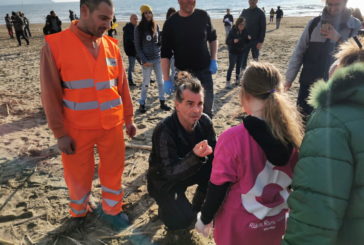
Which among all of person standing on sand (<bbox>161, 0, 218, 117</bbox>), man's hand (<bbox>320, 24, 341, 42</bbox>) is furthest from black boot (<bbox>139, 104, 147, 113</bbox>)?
man's hand (<bbox>320, 24, 341, 42</bbox>)

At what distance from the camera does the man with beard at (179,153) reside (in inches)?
102

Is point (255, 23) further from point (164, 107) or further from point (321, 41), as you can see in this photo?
point (321, 41)

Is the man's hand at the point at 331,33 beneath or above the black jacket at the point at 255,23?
beneath

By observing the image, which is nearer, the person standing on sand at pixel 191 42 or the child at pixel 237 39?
the person standing on sand at pixel 191 42

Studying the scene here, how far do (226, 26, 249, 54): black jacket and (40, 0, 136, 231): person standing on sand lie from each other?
207 inches

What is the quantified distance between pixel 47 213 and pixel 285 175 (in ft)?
8.90

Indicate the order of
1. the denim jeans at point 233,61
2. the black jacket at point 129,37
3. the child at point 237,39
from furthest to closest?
the denim jeans at point 233,61 → the child at point 237,39 → the black jacket at point 129,37

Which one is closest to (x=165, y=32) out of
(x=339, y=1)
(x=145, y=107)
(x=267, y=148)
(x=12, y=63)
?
(x=339, y=1)

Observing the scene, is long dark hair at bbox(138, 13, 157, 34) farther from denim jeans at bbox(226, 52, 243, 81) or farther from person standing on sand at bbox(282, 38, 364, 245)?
person standing on sand at bbox(282, 38, 364, 245)

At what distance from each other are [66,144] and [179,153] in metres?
1.00

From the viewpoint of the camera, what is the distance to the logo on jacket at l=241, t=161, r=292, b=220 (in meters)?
1.70

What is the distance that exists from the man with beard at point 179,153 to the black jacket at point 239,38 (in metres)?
4.97

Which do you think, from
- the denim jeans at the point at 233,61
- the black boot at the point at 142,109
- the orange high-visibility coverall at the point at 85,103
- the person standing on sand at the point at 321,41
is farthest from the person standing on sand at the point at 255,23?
the orange high-visibility coverall at the point at 85,103

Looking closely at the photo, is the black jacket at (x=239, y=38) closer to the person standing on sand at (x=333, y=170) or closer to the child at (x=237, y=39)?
the child at (x=237, y=39)
